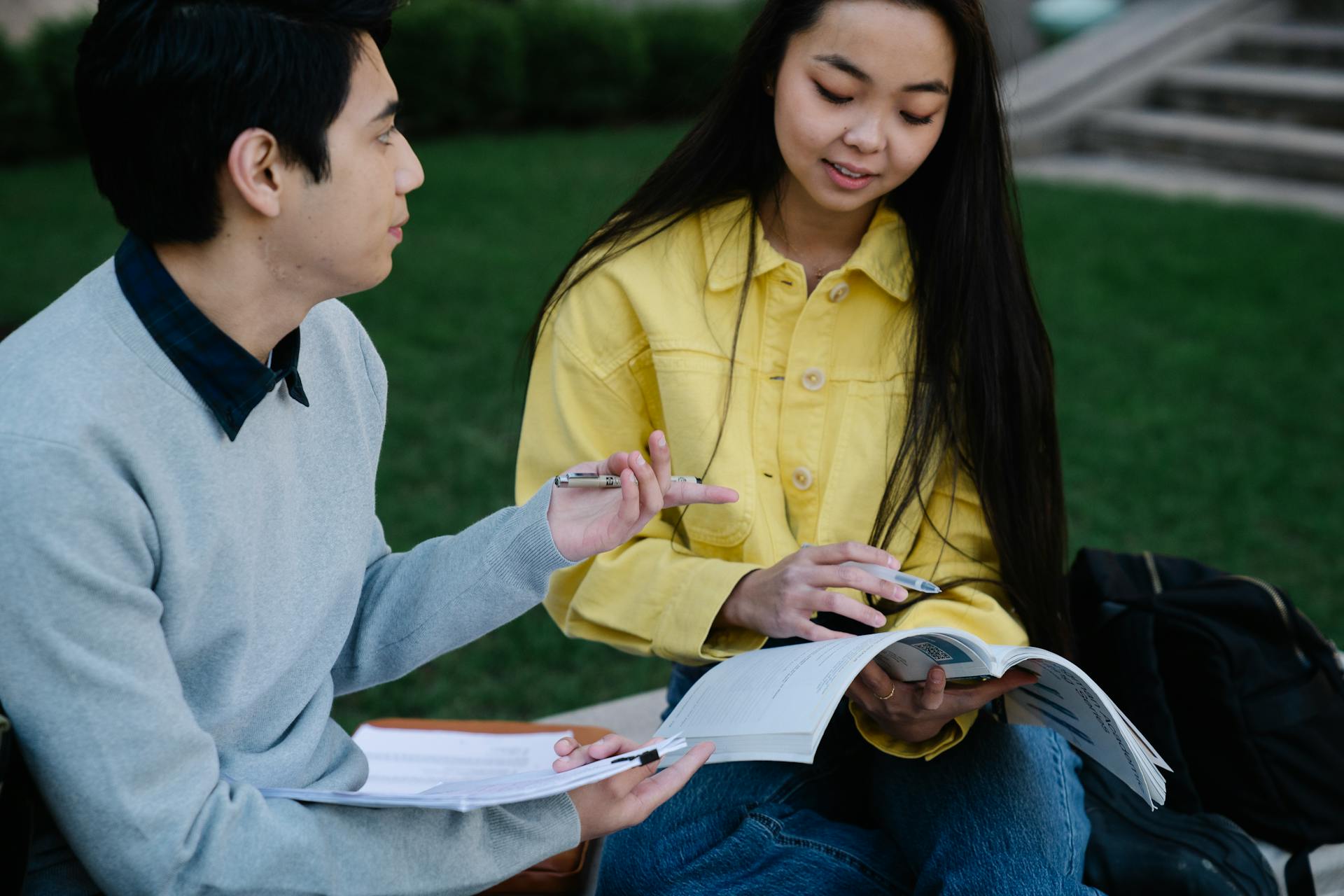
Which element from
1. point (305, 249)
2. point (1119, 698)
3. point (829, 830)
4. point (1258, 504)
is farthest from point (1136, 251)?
point (305, 249)

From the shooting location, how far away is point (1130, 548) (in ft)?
13.0

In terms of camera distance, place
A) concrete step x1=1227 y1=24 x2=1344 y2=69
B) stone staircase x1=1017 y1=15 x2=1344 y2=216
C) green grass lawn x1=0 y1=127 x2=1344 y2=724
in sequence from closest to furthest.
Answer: green grass lawn x1=0 y1=127 x2=1344 y2=724
stone staircase x1=1017 y1=15 x2=1344 y2=216
concrete step x1=1227 y1=24 x2=1344 y2=69

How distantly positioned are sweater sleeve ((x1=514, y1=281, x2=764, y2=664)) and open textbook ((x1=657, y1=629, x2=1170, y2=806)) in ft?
0.63

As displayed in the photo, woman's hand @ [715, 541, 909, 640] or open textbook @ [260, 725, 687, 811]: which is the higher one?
woman's hand @ [715, 541, 909, 640]

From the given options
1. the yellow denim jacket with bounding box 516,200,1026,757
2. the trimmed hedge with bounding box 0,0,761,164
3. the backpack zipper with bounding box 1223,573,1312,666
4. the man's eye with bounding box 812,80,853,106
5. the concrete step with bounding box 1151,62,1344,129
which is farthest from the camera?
the trimmed hedge with bounding box 0,0,761,164

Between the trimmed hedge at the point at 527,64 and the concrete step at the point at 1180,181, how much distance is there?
257 centimetres

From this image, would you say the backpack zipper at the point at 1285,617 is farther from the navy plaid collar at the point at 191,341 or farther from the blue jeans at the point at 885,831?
the navy plaid collar at the point at 191,341

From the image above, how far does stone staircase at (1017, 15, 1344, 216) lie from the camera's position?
8.12m

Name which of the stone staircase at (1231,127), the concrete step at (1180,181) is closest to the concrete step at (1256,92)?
the stone staircase at (1231,127)

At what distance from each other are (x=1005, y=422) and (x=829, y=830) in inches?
27.1

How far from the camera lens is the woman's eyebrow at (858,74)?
1.83 m

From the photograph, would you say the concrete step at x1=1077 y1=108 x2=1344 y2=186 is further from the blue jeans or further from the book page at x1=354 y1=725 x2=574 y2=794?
the book page at x1=354 y1=725 x2=574 y2=794

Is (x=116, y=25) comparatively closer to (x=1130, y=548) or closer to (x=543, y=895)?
(x=543, y=895)

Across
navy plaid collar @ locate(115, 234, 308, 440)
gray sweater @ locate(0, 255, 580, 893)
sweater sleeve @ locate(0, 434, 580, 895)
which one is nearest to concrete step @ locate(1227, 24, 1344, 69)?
gray sweater @ locate(0, 255, 580, 893)
